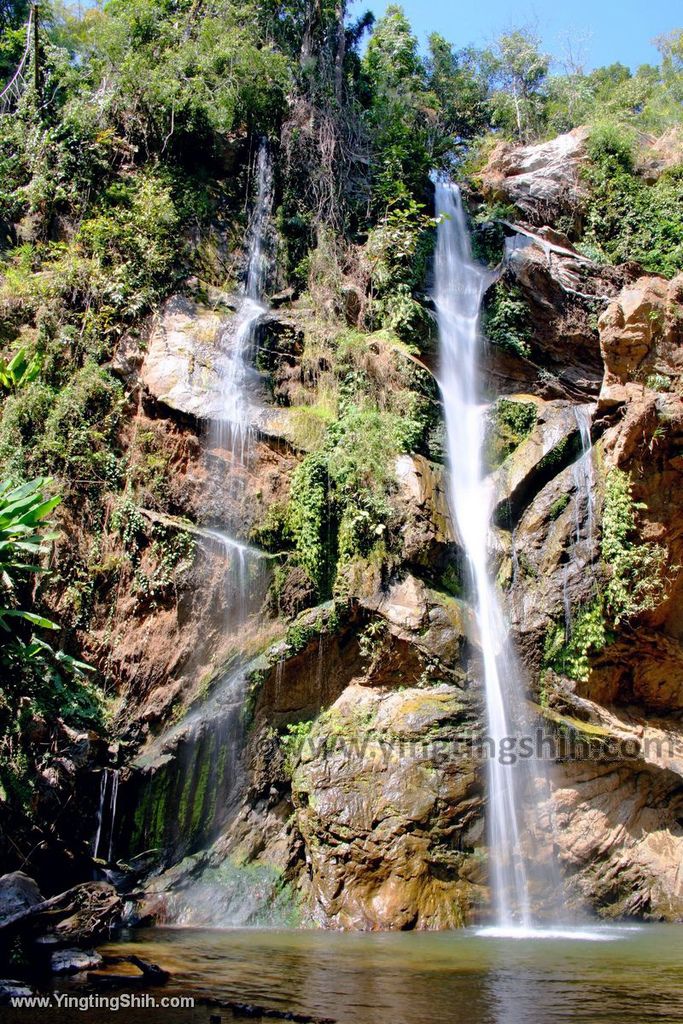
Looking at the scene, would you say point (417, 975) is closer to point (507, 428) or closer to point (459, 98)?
point (507, 428)

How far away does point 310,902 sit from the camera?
9523 millimetres

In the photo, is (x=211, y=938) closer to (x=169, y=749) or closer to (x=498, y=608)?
(x=169, y=749)

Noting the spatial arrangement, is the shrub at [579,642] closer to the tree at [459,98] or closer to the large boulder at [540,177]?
the large boulder at [540,177]

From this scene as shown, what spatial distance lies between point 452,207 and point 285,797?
14.5 m

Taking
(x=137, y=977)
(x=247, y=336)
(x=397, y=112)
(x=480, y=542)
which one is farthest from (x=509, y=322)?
(x=137, y=977)

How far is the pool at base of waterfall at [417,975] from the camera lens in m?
4.51

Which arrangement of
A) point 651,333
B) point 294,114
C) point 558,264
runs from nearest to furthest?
point 651,333 → point 558,264 → point 294,114

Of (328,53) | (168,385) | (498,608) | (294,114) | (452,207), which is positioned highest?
(328,53)

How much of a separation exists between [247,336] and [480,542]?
6.17 m

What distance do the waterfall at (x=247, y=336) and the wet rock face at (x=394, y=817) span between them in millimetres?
5412

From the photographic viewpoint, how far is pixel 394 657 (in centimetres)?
1096

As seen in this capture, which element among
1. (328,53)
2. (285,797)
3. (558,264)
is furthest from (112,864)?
(328,53)

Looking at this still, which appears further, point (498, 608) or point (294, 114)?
point (294, 114)

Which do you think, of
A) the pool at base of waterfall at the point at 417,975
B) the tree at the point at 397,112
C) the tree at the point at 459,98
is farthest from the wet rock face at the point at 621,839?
the tree at the point at 459,98
